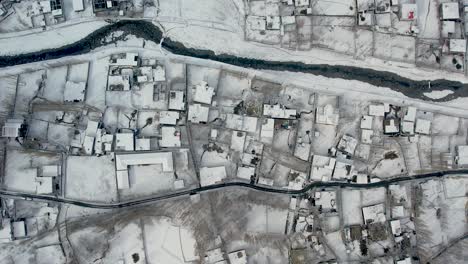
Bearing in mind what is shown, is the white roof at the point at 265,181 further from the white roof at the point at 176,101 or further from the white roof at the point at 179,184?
the white roof at the point at 176,101

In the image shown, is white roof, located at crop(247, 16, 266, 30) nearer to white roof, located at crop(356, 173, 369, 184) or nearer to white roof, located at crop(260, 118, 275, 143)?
white roof, located at crop(260, 118, 275, 143)

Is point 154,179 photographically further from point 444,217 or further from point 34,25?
point 444,217

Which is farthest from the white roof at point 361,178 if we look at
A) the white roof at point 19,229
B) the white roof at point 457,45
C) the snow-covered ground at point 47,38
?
the white roof at point 19,229

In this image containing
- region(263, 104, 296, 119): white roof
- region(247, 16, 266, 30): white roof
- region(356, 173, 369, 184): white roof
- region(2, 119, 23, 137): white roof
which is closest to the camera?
region(2, 119, 23, 137): white roof

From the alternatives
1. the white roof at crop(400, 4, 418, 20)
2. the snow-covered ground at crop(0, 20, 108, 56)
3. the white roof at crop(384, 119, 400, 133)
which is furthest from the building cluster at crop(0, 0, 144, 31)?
the white roof at crop(384, 119, 400, 133)

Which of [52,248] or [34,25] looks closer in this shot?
[52,248]

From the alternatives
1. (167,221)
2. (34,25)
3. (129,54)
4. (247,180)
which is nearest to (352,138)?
(247,180)
